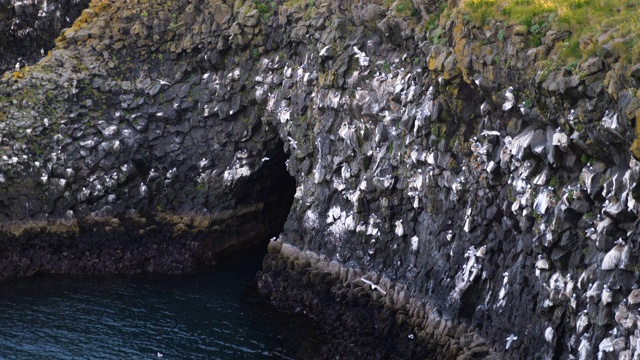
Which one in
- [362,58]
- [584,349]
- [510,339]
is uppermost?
[362,58]

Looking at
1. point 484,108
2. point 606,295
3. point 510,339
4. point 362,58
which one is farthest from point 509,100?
point 362,58

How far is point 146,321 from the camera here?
132 ft

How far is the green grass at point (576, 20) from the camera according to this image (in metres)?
25.7

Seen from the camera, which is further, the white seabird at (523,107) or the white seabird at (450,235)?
A: the white seabird at (450,235)

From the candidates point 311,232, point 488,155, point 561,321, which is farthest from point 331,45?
point 561,321

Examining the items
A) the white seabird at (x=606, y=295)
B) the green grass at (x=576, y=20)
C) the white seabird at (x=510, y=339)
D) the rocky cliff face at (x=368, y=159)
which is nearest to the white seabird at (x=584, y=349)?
the rocky cliff face at (x=368, y=159)

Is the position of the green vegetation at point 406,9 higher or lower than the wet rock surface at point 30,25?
higher

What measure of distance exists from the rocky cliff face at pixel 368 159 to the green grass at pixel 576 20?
54 cm

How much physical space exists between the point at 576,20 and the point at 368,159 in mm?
13481

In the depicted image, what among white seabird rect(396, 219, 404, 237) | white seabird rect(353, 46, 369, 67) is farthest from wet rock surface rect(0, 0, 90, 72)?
white seabird rect(396, 219, 404, 237)

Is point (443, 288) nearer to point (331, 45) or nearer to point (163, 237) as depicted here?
point (331, 45)

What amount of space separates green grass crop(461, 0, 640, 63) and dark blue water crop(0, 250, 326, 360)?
51.2ft

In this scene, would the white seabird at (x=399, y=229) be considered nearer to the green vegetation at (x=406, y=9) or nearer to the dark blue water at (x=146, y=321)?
the dark blue water at (x=146, y=321)

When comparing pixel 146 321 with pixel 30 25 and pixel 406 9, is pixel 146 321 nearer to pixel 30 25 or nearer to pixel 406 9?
pixel 406 9
